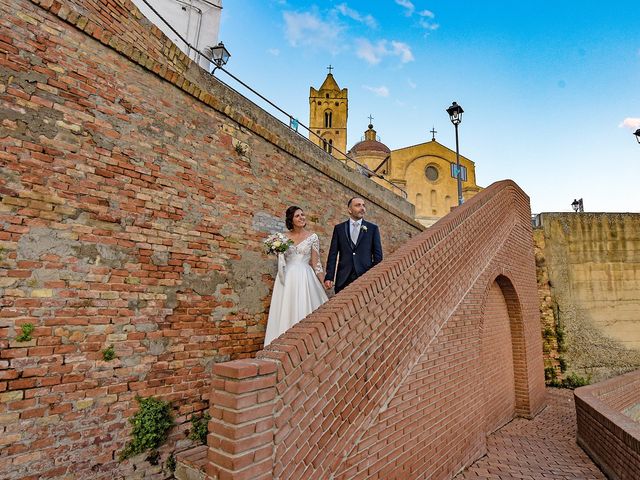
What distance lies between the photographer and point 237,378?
1876mm

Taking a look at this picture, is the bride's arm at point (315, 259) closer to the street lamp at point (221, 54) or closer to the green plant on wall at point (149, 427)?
the green plant on wall at point (149, 427)

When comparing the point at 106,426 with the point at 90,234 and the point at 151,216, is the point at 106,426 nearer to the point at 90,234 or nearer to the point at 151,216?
the point at 90,234

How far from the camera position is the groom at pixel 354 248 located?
437 cm

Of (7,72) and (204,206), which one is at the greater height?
(7,72)

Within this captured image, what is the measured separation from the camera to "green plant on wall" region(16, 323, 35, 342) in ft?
9.50

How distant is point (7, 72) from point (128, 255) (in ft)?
Result: 6.12

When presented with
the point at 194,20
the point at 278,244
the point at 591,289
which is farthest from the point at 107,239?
the point at 591,289

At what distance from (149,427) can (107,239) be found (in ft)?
6.30

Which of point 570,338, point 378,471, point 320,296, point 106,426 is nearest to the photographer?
point 378,471

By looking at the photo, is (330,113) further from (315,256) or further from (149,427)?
(149,427)

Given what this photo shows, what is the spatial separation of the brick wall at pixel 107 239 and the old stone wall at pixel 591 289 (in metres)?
10.7

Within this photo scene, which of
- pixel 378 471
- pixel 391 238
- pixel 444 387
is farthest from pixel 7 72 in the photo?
pixel 391 238

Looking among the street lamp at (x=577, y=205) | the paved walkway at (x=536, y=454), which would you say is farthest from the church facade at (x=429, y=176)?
the paved walkway at (x=536, y=454)

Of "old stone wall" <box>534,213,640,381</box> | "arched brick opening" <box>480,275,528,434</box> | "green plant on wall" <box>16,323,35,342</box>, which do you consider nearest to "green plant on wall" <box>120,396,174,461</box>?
"green plant on wall" <box>16,323,35,342</box>
